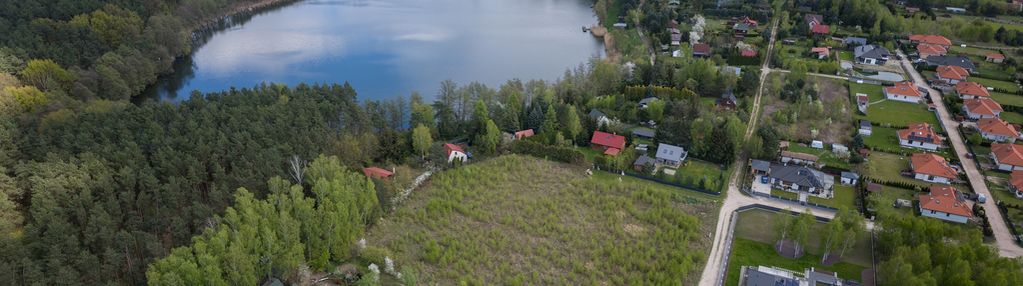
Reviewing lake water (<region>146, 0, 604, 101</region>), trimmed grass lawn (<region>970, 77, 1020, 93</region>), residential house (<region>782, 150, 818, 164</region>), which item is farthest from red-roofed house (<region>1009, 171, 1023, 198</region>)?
lake water (<region>146, 0, 604, 101</region>)

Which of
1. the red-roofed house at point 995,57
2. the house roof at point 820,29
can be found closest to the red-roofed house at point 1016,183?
the red-roofed house at point 995,57

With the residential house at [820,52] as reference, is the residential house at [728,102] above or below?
below

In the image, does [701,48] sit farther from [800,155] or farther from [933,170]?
[933,170]

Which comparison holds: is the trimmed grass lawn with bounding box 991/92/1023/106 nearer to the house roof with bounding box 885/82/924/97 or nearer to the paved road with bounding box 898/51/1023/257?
the paved road with bounding box 898/51/1023/257

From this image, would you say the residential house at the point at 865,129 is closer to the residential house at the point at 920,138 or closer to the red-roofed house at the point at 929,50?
the residential house at the point at 920,138

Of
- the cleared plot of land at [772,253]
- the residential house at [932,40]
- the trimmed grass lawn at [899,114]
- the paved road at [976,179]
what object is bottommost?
the cleared plot of land at [772,253]

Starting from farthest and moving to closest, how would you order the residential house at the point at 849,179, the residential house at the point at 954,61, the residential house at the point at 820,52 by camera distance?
1. the residential house at the point at 820,52
2. the residential house at the point at 954,61
3. the residential house at the point at 849,179

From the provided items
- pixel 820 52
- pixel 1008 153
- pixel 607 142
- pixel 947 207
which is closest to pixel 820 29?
pixel 820 52

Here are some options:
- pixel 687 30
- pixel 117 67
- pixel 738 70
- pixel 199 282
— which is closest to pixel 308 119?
pixel 199 282
